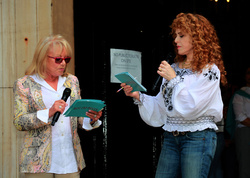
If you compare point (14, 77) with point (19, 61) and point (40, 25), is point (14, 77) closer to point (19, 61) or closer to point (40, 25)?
point (19, 61)

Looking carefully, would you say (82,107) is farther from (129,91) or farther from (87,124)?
(129,91)

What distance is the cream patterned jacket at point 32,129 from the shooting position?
3090mm

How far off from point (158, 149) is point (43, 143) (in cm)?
265

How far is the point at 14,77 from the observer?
175 inches

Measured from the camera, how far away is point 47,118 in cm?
305

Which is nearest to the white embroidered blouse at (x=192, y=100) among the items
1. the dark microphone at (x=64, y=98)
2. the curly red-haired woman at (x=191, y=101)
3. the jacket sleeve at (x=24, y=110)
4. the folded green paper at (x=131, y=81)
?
the curly red-haired woman at (x=191, y=101)

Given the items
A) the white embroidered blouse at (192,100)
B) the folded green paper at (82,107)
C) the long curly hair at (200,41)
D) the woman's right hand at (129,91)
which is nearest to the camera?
the folded green paper at (82,107)

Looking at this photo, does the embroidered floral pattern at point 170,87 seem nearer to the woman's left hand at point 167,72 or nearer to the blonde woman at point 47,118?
the woman's left hand at point 167,72

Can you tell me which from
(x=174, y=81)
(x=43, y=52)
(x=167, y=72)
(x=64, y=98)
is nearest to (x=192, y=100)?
(x=174, y=81)

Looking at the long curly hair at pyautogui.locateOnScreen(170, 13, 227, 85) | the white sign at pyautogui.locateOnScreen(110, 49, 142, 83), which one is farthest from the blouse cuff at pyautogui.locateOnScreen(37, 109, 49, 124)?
the white sign at pyautogui.locateOnScreen(110, 49, 142, 83)

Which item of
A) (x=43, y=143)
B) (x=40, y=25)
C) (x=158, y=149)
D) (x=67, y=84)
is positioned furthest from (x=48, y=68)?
(x=158, y=149)

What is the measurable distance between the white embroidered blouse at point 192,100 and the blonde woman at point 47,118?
66 centimetres

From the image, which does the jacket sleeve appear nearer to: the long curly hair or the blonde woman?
the blonde woman

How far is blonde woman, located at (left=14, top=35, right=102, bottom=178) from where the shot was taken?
310 centimetres
